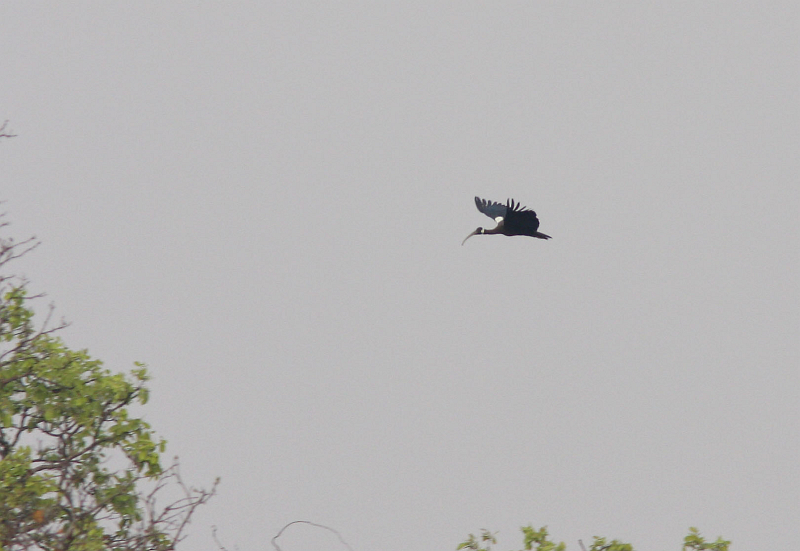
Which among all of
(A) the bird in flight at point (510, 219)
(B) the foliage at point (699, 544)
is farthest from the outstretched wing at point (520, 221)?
(B) the foliage at point (699, 544)

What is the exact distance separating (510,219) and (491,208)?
2.68m

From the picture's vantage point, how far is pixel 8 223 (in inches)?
520

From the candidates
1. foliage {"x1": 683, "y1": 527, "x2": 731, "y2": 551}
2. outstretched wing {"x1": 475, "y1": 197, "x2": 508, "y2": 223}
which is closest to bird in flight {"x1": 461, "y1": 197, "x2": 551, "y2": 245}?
outstretched wing {"x1": 475, "y1": 197, "x2": 508, "y2": 223}

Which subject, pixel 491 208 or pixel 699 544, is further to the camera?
pixel 491 208

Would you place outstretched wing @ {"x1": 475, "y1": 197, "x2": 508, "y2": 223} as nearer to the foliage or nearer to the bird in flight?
the bird in flight

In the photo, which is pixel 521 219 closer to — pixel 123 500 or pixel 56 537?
pixel 123 500

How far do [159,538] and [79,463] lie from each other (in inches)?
75.2

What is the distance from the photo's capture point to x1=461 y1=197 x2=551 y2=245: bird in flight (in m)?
22.0

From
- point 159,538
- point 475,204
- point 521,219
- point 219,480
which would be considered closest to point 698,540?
point 219,480

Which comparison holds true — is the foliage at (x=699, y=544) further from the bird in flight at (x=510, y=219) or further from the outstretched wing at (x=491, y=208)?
the outstretched wing at (x=491, y=208)

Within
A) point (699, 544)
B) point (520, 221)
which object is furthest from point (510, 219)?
point (699, 544)

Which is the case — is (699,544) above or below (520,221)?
below

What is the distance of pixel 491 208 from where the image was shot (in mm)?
25125

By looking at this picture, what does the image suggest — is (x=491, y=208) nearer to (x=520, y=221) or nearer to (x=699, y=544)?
(x=520, y=221)
